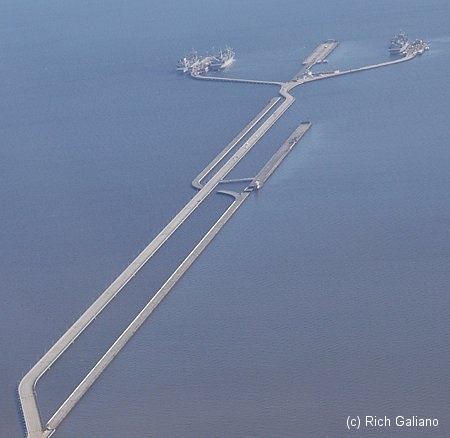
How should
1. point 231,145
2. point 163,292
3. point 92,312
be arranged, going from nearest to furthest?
point 92,312 < point 163,292 < point 231,145

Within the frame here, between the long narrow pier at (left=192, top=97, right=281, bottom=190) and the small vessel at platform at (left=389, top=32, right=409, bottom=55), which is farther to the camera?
the small vessel at platform at (left=389, top=32, right=409, bottom=55)

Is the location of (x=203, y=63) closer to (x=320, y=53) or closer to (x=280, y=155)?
(x=320, y=53)

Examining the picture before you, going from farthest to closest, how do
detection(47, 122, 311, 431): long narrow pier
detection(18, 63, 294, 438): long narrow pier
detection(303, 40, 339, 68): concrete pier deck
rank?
1. detection(303, 40, 339, 68): concrete pier deck
2. detection(47, 122, 311, 431): long narrow pier
3. detection(18, 63, 294, 438): long narrow pier

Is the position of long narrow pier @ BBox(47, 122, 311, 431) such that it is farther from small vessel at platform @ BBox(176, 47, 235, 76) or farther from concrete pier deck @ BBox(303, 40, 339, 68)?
small vessel at platform @ BBox(176, 47, 235, 76)

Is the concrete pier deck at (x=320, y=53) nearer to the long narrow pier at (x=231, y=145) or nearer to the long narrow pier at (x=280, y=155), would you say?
the long narrow pier at (x=231, y=145)

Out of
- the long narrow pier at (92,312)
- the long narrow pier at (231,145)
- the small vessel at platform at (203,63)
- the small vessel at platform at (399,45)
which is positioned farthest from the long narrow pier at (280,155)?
the small vessel at platform at (399,45)

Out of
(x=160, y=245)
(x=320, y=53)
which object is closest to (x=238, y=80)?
(x=320, y=53)

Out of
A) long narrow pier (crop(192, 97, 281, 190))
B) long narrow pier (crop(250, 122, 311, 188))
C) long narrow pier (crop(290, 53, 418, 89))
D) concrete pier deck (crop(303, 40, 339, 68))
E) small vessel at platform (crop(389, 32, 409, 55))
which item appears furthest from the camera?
small vessel at platform (crop(389, 32, 409, 55))

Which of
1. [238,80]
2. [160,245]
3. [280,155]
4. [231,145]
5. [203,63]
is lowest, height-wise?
[160,245]

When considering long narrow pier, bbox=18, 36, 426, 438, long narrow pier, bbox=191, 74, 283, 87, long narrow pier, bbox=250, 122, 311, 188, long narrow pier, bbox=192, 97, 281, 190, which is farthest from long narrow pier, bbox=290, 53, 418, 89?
long narrow pier, bbox=250, 122, 311, 188
